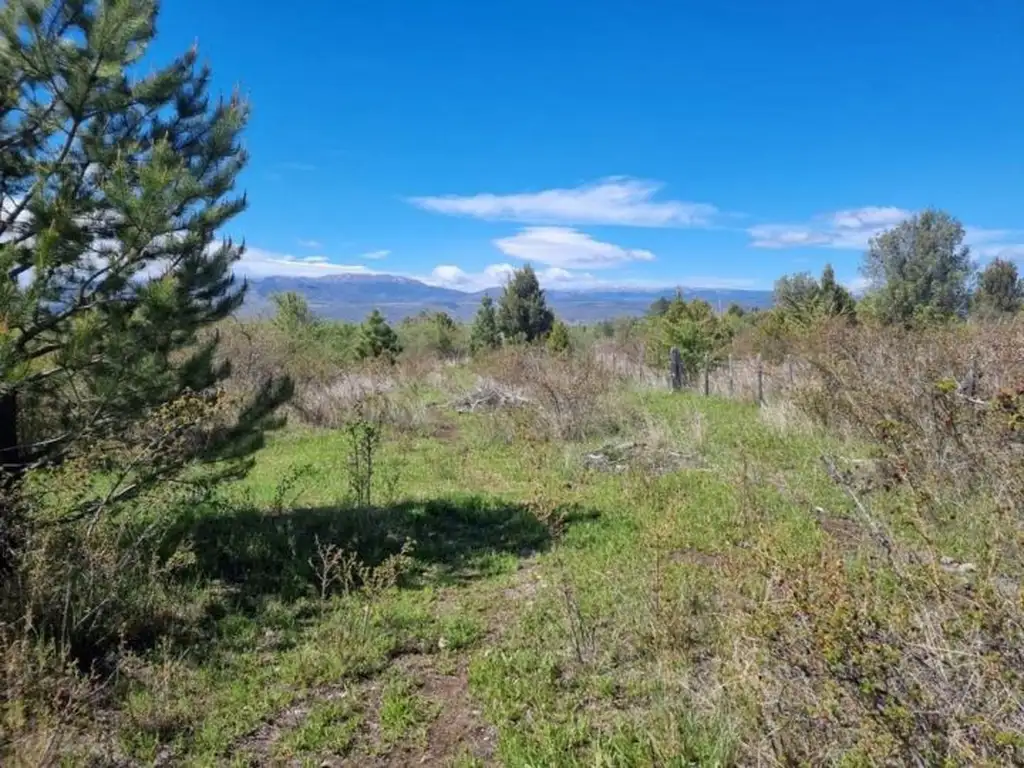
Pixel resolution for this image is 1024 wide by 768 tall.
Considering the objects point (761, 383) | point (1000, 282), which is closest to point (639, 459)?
point (761, 383)

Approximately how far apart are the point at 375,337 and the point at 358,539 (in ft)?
67.7

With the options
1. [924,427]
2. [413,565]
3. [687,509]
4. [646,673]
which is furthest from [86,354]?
[924,427]

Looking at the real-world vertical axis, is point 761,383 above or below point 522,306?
below

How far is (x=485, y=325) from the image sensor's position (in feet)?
111

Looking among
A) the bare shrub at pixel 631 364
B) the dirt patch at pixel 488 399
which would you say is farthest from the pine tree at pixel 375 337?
the dirt patch at pixel 488 399

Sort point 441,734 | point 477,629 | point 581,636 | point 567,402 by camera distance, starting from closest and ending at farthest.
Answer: point 441,734 → point 581,636 → point 477,629 → point 567,402

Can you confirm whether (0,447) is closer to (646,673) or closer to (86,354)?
(86,354)

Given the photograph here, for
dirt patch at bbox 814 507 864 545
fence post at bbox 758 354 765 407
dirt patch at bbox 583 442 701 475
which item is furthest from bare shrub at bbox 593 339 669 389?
dirt patch at bbox 814 507 864 545

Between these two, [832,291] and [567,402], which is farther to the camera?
[832,291]

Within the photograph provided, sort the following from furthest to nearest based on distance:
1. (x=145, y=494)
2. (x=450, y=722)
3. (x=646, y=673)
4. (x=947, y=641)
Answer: (x=145, y=494) → (x=646, y=673) → (x=450, y=722) → (x=947, y=641)

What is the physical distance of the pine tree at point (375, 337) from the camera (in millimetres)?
24547

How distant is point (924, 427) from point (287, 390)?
5.61 m

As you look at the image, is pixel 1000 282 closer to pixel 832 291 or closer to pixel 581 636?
pixel 832 291

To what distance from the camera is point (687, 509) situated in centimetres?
595
